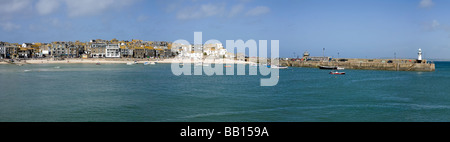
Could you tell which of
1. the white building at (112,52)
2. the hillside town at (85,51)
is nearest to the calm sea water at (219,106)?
the white building at (112,52)

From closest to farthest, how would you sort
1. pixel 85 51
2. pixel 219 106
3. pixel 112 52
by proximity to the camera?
pixel 219 106
pixel 112 52
pixel 85 51

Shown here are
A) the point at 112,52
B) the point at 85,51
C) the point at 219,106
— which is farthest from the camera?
the point at 85,51

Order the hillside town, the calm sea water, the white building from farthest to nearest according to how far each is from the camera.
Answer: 1. the white building
2. the hillside town
3. the calm sea water

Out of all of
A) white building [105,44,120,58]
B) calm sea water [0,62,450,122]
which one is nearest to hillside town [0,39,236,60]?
A: white building [105,44,120,58]

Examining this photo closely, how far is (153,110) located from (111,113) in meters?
2.28

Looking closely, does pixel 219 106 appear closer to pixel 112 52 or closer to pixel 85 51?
pixel 112 52

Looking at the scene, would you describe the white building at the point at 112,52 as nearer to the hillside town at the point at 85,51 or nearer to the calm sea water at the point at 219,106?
the hillside town at the point at 85,51

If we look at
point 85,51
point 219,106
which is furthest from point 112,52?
point 219,106

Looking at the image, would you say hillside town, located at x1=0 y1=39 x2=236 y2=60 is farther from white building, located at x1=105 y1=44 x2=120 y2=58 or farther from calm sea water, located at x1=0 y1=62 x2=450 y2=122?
calm sea water, located at x1=0 y1=62 x2=450 y2=122

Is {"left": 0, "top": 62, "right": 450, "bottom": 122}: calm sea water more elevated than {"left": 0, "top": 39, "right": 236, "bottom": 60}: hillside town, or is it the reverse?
{"left": 0, "top": 39, "right": 236, "bottom": 60}: hillside town

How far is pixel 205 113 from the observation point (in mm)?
18766
